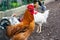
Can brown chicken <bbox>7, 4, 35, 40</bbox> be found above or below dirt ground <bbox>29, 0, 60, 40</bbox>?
above

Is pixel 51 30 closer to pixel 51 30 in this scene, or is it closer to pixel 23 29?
pixel 51 30

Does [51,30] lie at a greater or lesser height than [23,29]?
lesser

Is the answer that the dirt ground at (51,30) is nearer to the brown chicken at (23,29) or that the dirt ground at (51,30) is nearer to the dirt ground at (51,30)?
the dirt ground at (51,30)

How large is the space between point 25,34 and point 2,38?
0.57 meters

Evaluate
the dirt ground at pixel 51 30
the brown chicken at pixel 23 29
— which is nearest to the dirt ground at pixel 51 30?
the dirt ground at pixel 51 30

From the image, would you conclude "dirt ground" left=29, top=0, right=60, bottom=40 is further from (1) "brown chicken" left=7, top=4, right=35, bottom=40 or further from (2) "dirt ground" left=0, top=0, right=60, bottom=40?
(1) "brown chicken" left=7, top=4, right=35, bottom=40

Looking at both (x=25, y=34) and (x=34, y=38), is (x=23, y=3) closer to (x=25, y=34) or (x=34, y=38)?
(x=34, y=38)

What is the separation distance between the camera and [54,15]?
897 cm

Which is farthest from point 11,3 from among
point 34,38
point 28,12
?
point 28,12

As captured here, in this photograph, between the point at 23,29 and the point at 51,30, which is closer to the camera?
the point at 23,29

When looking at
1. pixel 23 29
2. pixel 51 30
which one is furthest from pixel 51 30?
pixel 23 29

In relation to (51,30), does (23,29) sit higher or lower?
higher

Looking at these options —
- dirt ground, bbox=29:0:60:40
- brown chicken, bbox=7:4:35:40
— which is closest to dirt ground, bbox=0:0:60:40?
dirt ground, bbox=29:0:60:40

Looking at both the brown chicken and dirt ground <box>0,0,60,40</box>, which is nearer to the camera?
the brown chicken
